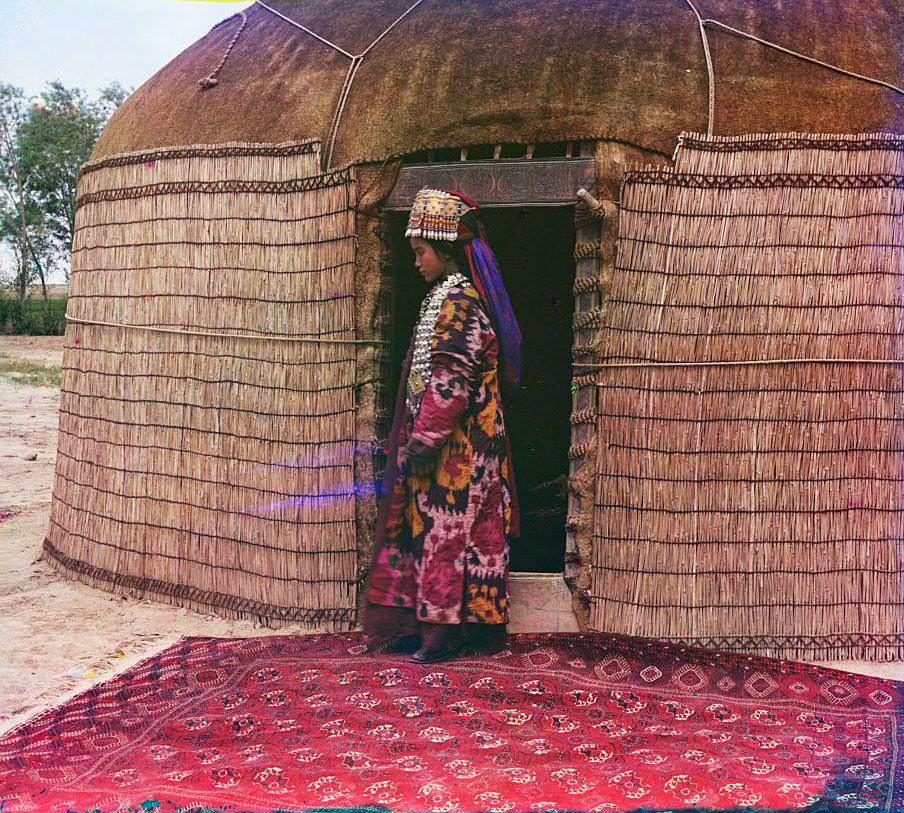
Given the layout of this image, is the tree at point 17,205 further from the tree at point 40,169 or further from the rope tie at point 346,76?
the rope tie at point 346,76

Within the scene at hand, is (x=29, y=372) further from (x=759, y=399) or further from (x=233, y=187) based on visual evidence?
(x=759, y=399)

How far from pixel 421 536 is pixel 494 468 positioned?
42 centimetres

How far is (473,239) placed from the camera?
4.06m

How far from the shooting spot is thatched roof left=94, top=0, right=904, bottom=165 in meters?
4.23

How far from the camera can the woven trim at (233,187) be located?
4531 millimetres

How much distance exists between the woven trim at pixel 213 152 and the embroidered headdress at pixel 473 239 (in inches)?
30.5

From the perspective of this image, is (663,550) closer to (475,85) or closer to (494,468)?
(494,468)

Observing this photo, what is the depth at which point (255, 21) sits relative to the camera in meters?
5.41

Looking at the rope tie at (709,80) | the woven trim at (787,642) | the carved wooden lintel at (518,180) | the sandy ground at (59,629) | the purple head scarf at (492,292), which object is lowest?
the sandy ground at (59,629)

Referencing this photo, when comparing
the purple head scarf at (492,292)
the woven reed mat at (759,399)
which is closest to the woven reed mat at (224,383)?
the purple head scarf at (492,292)

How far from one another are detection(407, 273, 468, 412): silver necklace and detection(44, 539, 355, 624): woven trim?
46.4 inches

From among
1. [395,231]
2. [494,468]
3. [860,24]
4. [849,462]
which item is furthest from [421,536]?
[860,24]

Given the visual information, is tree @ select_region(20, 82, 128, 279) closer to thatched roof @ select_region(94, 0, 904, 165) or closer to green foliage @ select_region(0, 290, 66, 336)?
green foliage @ select_region(0, 290, 66, 336)

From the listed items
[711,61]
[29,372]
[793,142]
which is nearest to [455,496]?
[793,142]
